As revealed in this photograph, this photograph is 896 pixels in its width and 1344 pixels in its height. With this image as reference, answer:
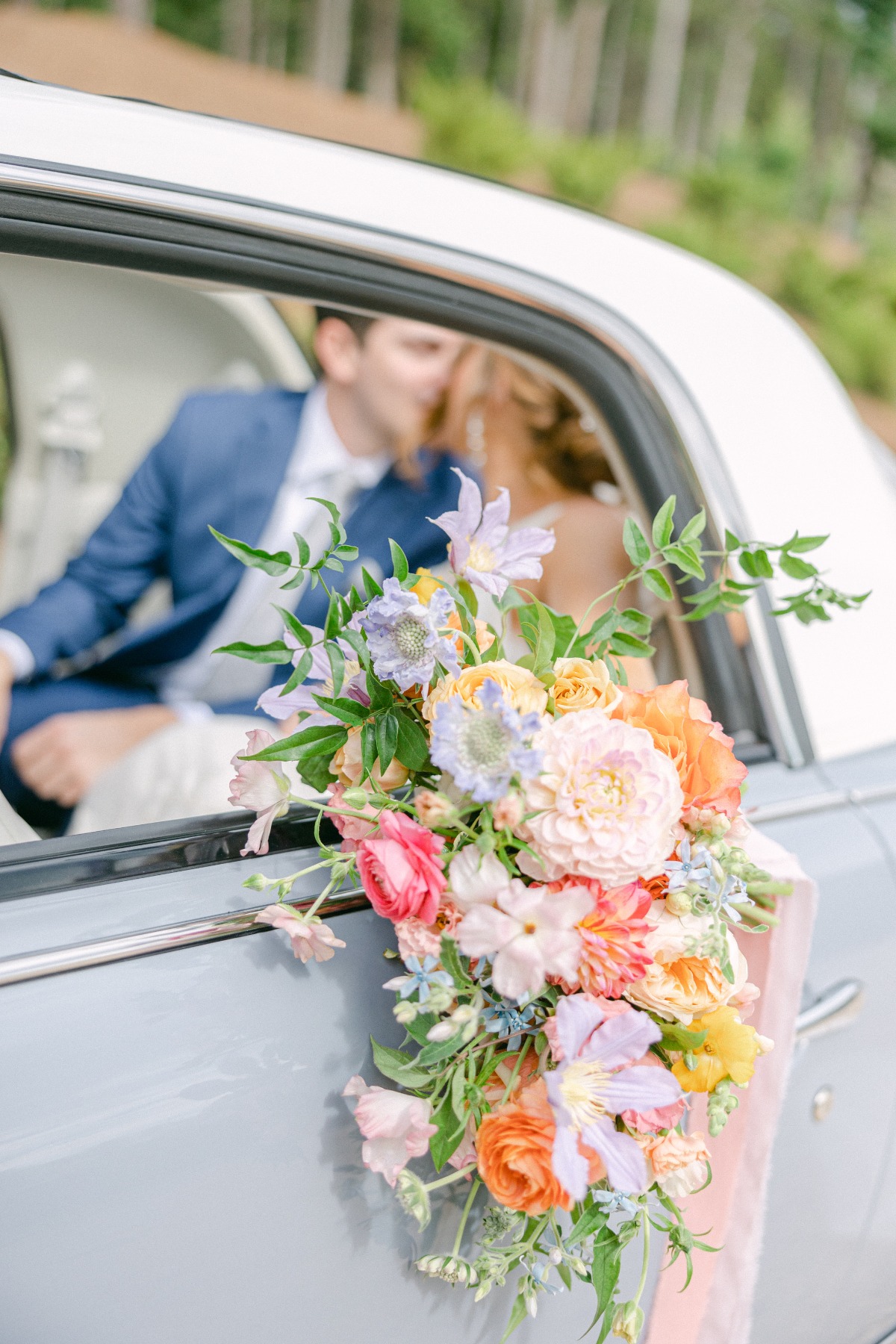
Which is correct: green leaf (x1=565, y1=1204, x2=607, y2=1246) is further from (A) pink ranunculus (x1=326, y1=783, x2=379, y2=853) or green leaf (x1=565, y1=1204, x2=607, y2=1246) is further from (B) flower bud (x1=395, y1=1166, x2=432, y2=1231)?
(A) pink ranunculus (x1=326, y1=783, x2=379, y2=853)

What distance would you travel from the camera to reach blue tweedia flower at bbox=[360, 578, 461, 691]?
856mm

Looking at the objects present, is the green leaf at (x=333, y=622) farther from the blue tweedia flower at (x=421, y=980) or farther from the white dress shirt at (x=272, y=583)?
the white dress shirt at (x=272, y=583)

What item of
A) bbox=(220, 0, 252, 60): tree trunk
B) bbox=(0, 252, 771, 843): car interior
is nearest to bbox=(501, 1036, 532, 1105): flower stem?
bbox=(0, 252, 771, 843): car interior

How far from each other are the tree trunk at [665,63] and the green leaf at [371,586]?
35944mm

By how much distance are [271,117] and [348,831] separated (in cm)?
2129

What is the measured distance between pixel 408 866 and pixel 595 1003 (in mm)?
195

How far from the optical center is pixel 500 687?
864 mm

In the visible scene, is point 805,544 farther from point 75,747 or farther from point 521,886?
point 75,747

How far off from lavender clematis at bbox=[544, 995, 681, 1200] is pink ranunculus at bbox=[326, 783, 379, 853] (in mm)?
229

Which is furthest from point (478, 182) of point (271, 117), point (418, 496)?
point (271, 117)

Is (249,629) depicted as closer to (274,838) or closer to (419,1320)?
(274,838)

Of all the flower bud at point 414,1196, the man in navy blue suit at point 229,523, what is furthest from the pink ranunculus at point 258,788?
the man in navy blue suit at point 229,523

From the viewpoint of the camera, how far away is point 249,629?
2.27m

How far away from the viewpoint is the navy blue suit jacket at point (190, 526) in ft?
7.84
